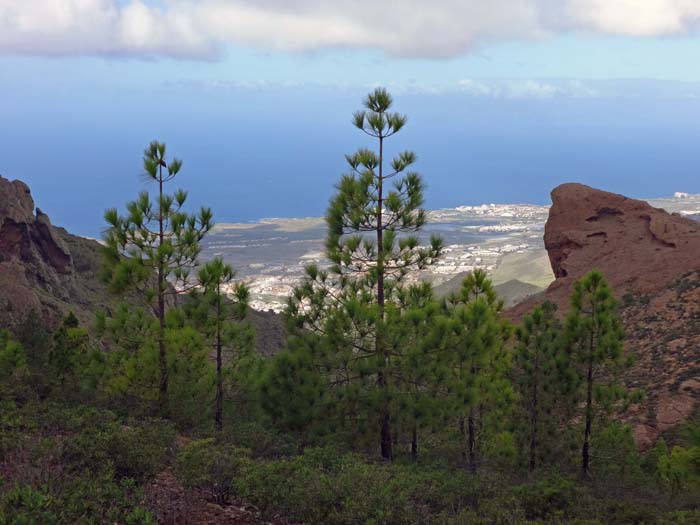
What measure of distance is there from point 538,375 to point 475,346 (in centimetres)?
249

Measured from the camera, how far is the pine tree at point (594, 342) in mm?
11875

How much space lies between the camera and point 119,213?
11.8 meters

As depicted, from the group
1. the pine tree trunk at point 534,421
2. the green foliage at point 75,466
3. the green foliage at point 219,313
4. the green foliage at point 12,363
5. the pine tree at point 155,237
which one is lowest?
the pine tree trunk at point 534,421

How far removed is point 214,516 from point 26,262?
3132cm

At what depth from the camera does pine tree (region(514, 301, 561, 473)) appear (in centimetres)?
1261

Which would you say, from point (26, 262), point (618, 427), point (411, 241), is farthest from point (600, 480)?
point (26, 262)

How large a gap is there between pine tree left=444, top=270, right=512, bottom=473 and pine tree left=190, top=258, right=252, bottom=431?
393 cm

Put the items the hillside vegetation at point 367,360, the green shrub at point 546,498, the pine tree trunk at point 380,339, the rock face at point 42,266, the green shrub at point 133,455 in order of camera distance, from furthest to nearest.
Answer: the rock face at point 42,266 < the pine tree trunk at point 380,339 < the hillside vegetation at point 367,360 < the green shrub at point 546,498 < the green shrub at point 133,455

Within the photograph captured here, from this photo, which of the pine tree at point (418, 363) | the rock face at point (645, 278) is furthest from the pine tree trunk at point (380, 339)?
the rock face at point (645, 278)

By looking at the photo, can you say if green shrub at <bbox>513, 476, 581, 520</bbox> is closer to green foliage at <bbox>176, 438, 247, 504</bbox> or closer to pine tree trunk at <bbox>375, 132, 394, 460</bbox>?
green foliage at <bbox>176, 438, 247, 504</bbox>

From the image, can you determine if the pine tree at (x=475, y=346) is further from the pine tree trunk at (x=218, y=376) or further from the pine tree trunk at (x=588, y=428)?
the pine tree trunk at (x=218, y=376)

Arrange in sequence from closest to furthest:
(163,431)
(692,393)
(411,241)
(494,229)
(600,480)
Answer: (163,431) < (600,480) < (411,241) < (692,393) < (494,229)

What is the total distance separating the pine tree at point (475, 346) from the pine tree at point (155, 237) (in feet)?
15.9

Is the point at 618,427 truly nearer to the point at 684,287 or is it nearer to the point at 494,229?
the point at 684,287
